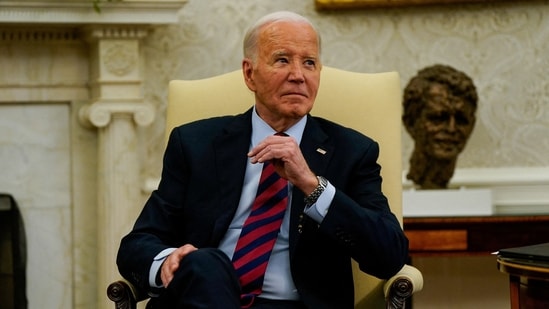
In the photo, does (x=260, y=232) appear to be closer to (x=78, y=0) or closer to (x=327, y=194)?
(x=327, y=194)

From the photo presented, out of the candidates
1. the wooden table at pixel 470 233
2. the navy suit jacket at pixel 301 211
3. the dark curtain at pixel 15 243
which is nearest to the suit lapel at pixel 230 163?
Result: the navy suit jacket at pixel 301 211

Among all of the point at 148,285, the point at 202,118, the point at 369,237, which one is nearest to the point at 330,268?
the point at 369,237

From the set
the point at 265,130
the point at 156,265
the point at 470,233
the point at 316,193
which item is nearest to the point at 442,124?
the point at 470,233

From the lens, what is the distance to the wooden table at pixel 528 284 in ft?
8.00

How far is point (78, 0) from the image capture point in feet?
14.6

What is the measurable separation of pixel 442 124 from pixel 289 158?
5.37 feet

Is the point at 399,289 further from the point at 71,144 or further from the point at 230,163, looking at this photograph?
the point at 71,144

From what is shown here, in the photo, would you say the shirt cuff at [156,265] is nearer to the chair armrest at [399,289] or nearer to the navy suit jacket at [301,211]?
the navy suit jacket at [301,211]

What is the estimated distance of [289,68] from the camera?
3.00 meters

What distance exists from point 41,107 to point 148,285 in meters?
2.08

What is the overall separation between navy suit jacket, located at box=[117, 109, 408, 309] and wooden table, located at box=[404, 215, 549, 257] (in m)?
1.08

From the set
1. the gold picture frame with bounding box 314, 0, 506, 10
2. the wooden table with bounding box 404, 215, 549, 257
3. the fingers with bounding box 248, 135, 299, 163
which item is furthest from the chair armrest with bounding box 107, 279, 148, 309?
the gold picture frame with bounding box 314, 0, 506, 10

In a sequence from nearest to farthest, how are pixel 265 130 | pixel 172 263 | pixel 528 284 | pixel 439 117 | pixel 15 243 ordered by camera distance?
pixel 528 284
pixel 172 263
pixel 265 130
pixel 439 117
pixel 15 243

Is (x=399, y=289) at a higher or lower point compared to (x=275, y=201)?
lower
